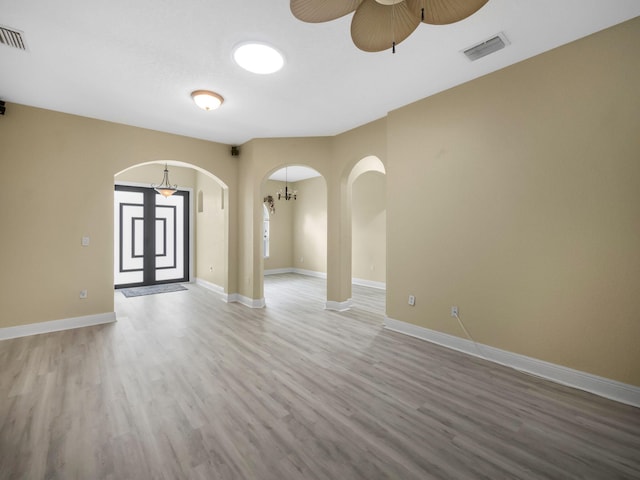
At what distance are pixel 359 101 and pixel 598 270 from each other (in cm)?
299

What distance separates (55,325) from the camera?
13.0 ft

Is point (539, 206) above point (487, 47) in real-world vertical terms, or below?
below

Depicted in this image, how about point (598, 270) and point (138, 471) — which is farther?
point (598, 270)

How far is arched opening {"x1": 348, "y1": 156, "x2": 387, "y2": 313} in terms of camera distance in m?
7.05

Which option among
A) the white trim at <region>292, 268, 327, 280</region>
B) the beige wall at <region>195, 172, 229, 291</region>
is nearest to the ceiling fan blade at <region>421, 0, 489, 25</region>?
the beige wall at <region>195, 172, 229, 291</region>

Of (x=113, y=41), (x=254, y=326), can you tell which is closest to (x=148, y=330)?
(x=254, y=326)

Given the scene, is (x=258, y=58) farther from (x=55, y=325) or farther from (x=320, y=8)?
(x=55, y=325)

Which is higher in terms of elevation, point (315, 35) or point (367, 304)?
point (315, 35)

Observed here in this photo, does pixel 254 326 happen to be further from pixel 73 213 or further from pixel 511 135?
pixel 511 135

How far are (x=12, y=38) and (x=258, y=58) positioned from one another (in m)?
2.06

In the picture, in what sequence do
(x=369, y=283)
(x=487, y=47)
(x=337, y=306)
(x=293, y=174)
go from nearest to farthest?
(x=487, y=47) → (x=337, y=306) → (x=369, y=283) → (x=293, y=174)

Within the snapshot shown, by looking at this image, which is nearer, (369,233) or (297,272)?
(369,233)

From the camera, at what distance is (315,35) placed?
2395 mm

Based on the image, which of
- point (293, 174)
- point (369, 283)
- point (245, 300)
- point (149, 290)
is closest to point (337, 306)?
point (245, 300)
